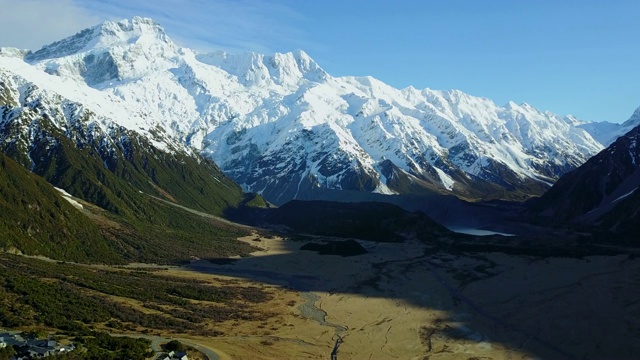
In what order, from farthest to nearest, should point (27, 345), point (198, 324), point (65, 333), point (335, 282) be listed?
point (335, 282)
point (198, 324)
point (65, 333)
point (27, 345)

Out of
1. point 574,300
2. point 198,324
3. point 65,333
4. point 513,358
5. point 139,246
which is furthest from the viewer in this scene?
point 139,246

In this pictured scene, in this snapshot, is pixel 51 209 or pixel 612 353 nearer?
pixel 612 353

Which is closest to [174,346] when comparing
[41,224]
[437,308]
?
[437,308]

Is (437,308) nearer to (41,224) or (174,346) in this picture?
(174,346)

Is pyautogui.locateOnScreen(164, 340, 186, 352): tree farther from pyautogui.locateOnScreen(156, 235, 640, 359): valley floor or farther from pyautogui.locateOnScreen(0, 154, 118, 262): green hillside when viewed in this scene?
pyautogui.locateOnScreen(0, 154, 118, 262): green hillside

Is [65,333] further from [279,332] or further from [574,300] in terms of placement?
[574,300]

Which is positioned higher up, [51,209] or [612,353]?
[51,209]

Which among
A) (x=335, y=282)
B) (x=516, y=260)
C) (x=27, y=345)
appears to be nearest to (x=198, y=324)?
(x=27, y=345)

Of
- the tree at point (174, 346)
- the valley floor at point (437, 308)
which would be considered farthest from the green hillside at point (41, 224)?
the tree at point (174, 346)

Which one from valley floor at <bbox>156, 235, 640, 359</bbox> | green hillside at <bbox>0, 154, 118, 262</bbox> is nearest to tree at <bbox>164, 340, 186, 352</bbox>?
valley floor at <bbox>156, 235, 640, 359</bbox>
